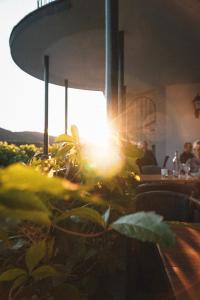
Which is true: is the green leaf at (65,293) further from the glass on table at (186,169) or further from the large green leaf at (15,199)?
the glass on table at (186,169)

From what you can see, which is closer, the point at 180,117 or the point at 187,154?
the point at 187,154

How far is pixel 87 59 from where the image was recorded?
8.67m

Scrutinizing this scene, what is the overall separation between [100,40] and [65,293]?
703 cm

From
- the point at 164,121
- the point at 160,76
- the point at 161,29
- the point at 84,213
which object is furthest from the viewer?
the point at 164,121

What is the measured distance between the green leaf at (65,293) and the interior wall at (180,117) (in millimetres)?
10951

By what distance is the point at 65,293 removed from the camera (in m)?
0.63

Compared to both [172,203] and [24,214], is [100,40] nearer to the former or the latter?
[172,203]

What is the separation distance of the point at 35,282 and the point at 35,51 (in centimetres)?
833

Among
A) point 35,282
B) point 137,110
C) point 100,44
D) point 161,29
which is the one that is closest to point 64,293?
point 35,282

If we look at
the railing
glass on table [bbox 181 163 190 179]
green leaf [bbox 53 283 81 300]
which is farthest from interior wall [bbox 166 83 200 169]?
green leaf [bbox 53 283 81 300]

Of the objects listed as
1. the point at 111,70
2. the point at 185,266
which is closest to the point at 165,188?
the point at 111,70

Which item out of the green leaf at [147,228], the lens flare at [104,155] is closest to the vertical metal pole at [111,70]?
the lens flare at [104,155]

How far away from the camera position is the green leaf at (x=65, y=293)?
24.6 inches

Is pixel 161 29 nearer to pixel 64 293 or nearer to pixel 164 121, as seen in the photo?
pixel 164 121
